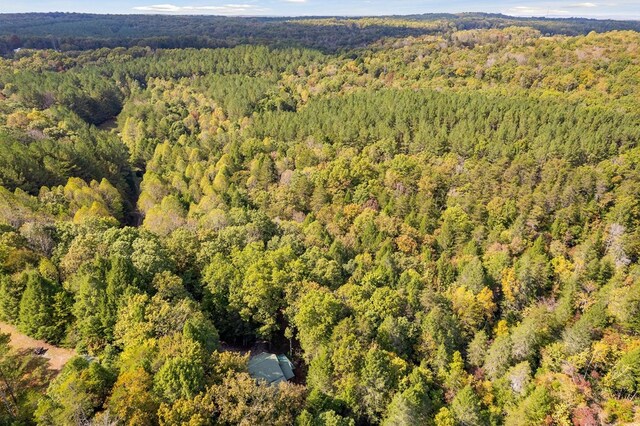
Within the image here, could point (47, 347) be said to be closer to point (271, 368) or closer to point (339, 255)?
point (271, 368)

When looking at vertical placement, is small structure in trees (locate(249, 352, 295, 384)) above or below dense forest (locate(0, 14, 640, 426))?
below

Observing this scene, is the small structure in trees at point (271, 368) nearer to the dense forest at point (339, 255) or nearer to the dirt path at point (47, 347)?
the dense forest at point (339, 255)

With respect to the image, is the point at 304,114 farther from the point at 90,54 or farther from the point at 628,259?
the point at 90,54

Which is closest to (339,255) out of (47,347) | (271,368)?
(271,368)

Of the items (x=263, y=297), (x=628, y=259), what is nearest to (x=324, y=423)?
(x=263, y=297)

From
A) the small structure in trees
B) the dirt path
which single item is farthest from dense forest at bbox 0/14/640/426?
the small structure in trees

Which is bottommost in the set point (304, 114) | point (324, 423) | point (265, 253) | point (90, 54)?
point (324, 423)

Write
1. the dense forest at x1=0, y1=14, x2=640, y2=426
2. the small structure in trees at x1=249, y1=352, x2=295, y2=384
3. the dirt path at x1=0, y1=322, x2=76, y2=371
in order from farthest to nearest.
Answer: the small structure in trees at x1=249, y1=352, x2=295, y2=384
the dirt path at x1=0, y1=322, x2=76, y2=371
the dense forest at x1=0, y1=14, x2=640, y2=426

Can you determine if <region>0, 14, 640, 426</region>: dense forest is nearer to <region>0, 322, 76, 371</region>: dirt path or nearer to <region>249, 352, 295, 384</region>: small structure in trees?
<region>0, 322, 76, 371</region>: dirt path
